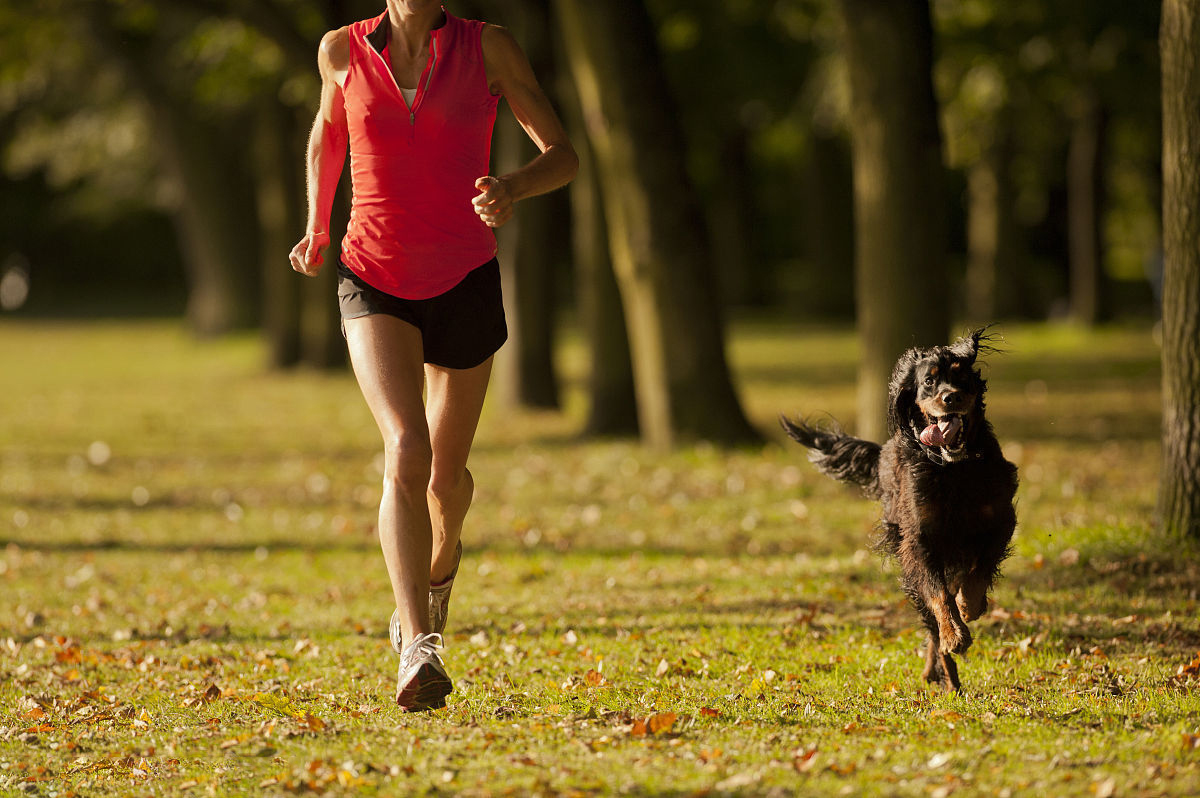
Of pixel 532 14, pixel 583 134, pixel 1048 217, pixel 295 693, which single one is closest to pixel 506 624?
pixel 295 693

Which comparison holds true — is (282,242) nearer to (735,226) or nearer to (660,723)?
(735,226)

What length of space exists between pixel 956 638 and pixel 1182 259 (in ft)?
9.77

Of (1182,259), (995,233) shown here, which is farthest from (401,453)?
(995,233)

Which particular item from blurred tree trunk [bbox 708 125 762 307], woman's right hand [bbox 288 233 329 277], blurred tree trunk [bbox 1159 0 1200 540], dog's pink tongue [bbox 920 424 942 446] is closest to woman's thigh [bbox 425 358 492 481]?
woman's right hand [bbox 288 233 329 277]

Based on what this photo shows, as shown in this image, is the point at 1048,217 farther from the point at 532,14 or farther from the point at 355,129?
the point at 355,129

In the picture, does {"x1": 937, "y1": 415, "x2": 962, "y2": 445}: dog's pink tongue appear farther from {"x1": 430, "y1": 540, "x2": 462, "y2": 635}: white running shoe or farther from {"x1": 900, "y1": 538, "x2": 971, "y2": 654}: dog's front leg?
{"x1": 430, "y1": 540, "x2": 462, "y2": 635}: white running shoe

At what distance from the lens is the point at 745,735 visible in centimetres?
471

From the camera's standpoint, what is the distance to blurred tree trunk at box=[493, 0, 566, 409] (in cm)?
1569

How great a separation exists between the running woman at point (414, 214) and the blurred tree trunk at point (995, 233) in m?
21.8

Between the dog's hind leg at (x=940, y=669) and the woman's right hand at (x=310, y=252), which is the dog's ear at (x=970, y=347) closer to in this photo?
the dog's hind leg at (x=940, y=669)

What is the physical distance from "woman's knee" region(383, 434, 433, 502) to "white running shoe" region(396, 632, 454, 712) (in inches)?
19.8

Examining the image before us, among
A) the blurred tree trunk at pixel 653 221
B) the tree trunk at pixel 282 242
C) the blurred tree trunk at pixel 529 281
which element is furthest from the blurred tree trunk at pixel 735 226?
the blurred tree trunk at pixel 653 221

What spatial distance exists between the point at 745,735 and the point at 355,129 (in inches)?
94.7

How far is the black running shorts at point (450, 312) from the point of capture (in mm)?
4969
